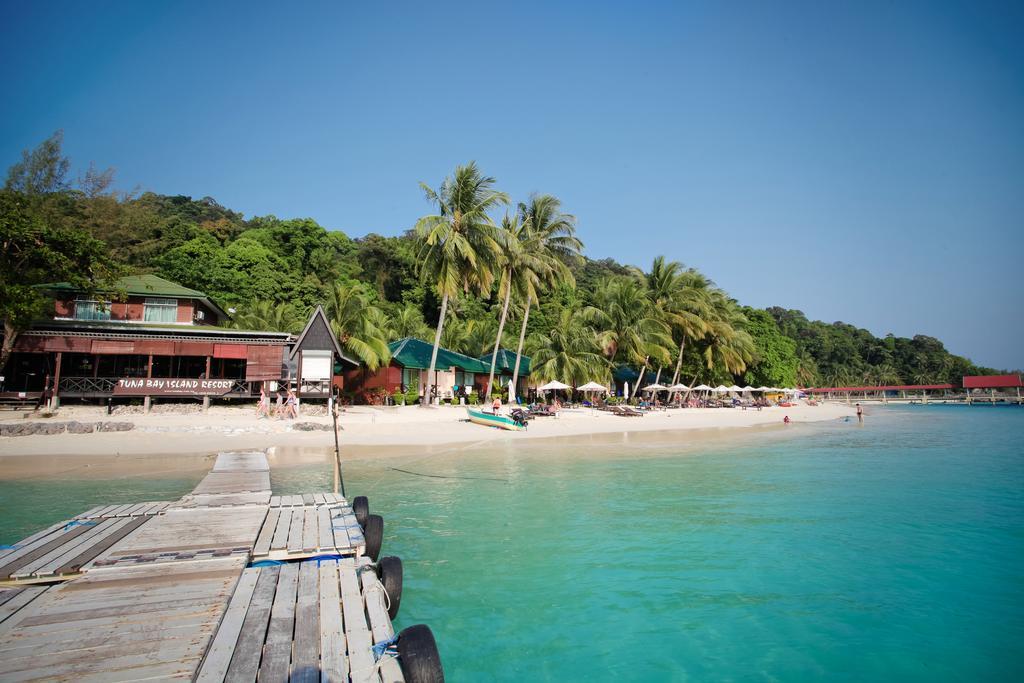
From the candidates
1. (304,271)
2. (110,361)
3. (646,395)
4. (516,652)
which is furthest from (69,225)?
(646,395)

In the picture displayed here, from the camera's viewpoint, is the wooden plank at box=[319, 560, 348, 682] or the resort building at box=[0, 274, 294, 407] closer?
the wooden plank at box=[319, 560, 348, 682]

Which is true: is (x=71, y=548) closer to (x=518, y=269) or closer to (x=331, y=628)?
(x=331, y=628)

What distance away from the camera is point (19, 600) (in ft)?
14.3

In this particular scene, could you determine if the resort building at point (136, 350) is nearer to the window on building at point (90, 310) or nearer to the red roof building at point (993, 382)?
the window on building at point (90, 310)

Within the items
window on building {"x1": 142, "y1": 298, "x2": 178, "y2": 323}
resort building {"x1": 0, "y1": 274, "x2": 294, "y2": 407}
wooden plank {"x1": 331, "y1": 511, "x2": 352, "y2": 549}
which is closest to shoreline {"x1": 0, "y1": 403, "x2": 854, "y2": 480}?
resort building {"x1": 0, "y1": 274, "x2": 294, "y2": 407}

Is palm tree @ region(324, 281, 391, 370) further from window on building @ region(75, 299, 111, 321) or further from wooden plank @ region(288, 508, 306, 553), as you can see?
wooden plank @ region(288, 508, 306, 553)

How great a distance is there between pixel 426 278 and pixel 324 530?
23719mm

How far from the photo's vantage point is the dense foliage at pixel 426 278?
91.6 ft

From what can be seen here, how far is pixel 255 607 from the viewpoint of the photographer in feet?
14.0

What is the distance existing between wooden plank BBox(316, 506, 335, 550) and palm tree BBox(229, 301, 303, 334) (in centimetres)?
2712

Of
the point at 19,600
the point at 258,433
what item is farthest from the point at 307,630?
the point at 258,433

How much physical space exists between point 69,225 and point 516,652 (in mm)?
40179

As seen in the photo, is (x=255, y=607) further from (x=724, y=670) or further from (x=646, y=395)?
(x=646, y=395)

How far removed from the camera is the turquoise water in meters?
5.34
